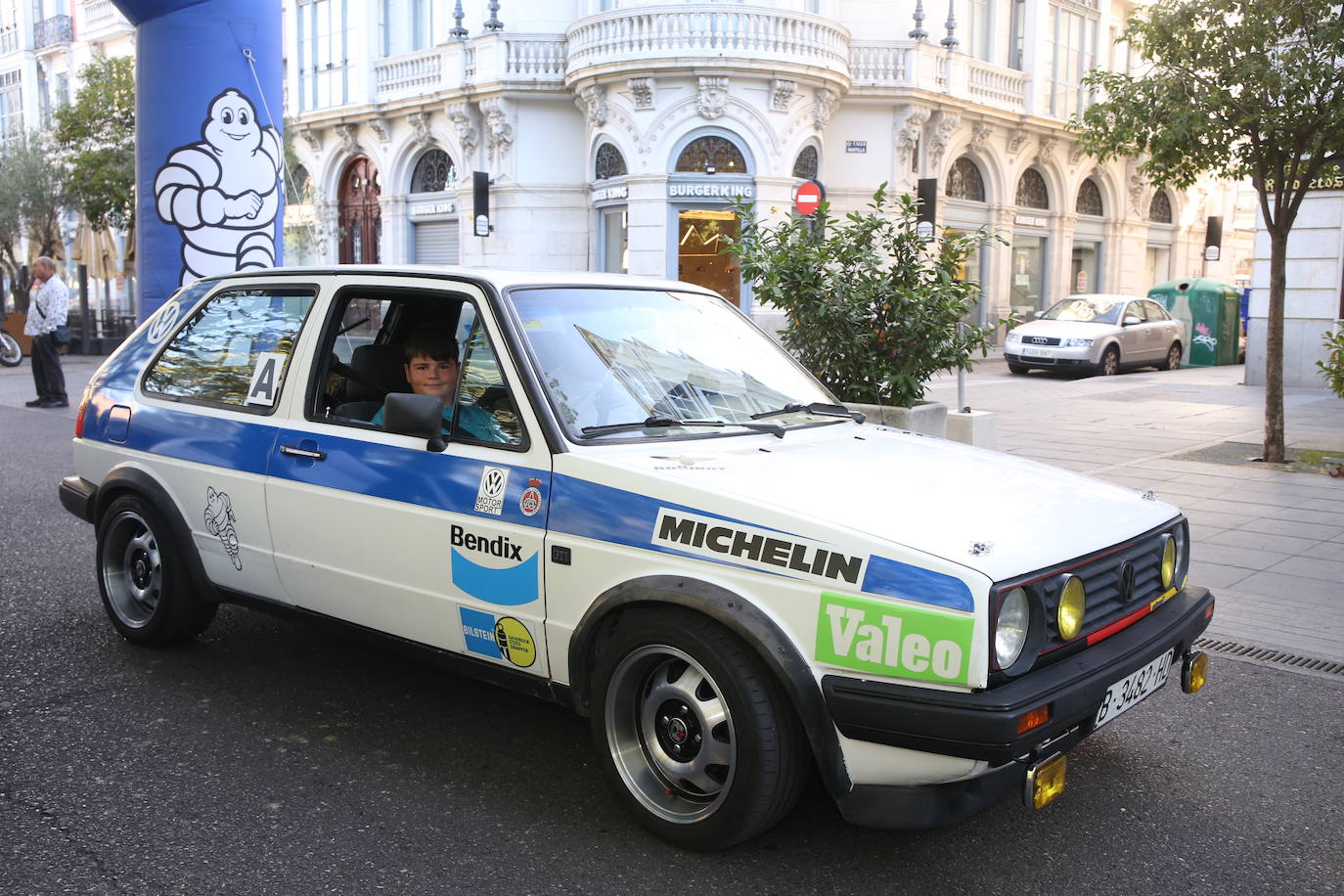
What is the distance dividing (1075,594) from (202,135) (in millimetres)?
8600

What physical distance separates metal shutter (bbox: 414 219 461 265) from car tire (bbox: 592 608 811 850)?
2660 cm

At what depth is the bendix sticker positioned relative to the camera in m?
3.53

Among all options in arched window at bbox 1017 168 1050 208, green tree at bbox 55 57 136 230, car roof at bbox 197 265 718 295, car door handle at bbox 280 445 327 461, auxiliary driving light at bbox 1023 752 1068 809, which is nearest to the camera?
auxiliary driving light at bbox 1023 752 1068 809

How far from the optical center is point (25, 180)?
29.2 meters

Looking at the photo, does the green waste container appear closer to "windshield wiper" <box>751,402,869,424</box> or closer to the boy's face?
"windshield wiper" <box>751,402,869,424</box>

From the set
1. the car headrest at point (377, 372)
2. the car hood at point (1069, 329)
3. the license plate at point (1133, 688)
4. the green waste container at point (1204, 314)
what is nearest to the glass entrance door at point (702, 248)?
the car hood at point (1069, 329)

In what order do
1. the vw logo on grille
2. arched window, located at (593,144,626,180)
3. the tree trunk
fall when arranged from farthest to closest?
1. arched window, located at (593,144,626,180)
2. the tree trunk
3. the vw logo on grille

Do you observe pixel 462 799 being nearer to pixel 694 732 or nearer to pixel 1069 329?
pixel 694 732

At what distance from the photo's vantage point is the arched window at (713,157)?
24.5 meters

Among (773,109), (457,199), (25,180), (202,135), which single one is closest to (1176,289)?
(773,109)

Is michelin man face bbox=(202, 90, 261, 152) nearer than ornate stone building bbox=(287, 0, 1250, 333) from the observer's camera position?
Yes

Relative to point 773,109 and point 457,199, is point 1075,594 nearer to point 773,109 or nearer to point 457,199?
point 773,109

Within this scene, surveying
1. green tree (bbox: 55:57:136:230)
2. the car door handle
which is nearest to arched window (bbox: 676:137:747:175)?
green tree (bbox: 55:57:136:230)

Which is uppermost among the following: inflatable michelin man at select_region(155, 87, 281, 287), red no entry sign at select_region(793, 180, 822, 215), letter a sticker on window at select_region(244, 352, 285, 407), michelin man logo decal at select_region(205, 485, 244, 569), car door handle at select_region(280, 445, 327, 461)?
red no entry sign at select_region(793, 180, 822, 215)
